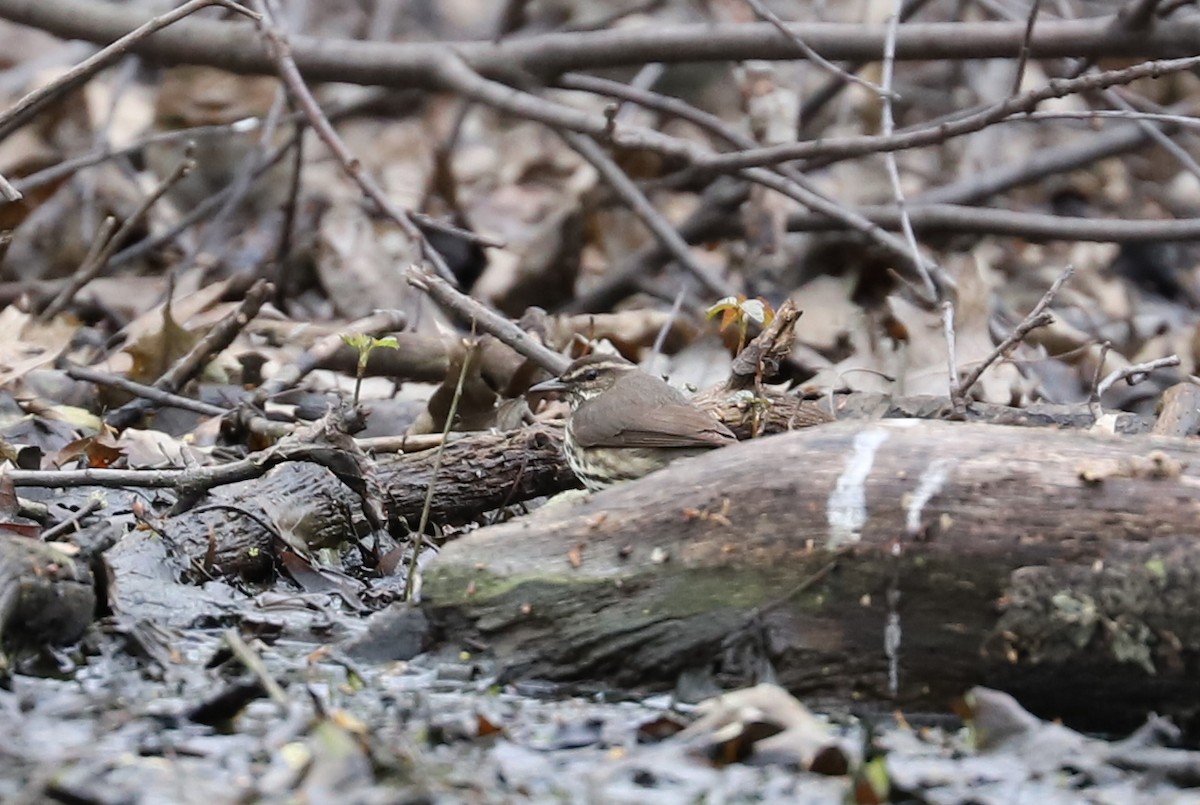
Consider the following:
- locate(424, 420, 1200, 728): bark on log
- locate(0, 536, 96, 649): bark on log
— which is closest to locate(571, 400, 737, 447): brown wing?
locate(424, 420, 1200, 728): bark on log

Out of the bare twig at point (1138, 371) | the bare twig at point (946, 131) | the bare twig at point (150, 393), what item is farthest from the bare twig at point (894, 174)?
the bare twig at point (150, 393)

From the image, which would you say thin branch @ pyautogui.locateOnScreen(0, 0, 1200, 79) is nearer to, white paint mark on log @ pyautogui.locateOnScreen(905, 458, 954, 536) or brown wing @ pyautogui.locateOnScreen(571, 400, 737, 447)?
brown wing @ pyautogui.locateOnScreen(571, 400, 737, 447)

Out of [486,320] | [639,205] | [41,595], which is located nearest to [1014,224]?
[639,205]

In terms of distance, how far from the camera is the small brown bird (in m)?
4.99

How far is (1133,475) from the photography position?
3.47 m

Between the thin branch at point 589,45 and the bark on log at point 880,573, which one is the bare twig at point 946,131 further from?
the bark on log at point 880,573

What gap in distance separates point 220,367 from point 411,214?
3.28ft

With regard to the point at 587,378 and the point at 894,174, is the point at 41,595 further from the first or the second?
the point at 894,174

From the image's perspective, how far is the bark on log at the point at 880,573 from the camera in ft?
11.2

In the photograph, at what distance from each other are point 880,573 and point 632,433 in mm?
1665

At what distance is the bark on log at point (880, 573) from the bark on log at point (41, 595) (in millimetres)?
841

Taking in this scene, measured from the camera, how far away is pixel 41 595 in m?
3.77

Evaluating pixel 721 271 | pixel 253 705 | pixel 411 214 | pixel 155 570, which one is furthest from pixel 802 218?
pixel 253 705

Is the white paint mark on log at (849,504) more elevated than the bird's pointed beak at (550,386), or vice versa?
the white paint mark on log at (849,504)
